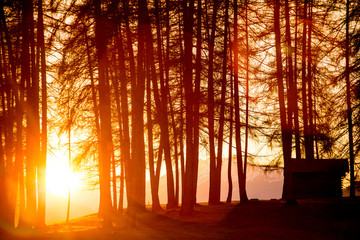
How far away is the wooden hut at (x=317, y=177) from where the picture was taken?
20344 mm

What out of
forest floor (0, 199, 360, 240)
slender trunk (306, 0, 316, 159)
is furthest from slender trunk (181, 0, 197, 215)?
slender trunk (306, 0, 316, 159)

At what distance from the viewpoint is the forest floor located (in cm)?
1202

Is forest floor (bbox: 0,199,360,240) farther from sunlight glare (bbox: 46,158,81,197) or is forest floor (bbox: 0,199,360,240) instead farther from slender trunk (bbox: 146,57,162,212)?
sunlight glare (bbox: 46,158,81,197)

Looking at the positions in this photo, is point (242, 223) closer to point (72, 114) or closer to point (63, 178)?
point (72, 114)

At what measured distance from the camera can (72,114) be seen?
2116 cm

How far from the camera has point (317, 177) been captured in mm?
21094

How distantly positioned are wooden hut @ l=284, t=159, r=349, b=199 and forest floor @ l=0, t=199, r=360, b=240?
11.6 ft

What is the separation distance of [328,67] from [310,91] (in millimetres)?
1741

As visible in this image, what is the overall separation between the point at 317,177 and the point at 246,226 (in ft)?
28.6

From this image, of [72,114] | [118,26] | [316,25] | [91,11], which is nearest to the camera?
[91,11]

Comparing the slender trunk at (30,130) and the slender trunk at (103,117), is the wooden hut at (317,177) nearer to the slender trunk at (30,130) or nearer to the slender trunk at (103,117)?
the slender trunk at (103,117)

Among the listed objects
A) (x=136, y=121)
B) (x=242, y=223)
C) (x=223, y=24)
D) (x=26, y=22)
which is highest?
(x=223, y=24)

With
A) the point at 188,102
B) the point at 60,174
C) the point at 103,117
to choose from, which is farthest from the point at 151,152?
the point at 60,174

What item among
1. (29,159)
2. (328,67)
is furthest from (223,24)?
(29,159)
